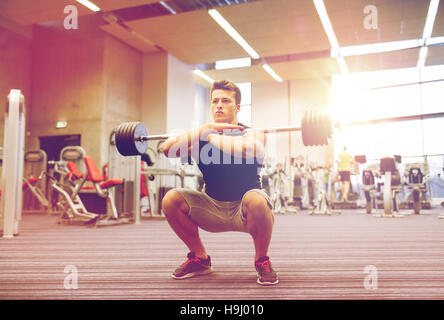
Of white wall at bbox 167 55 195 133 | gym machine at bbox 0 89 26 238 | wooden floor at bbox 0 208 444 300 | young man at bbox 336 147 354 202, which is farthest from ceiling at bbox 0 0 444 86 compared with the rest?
wooden floor at bbox 0 208 444 300

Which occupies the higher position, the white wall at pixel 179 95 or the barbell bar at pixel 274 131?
the white wall at pixel 179 95

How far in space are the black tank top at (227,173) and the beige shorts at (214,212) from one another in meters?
0.04

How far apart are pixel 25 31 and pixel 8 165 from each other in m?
6.38

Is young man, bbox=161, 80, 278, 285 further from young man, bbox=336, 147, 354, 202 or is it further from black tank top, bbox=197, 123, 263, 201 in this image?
young man, bbox=336, 147, 354, 202

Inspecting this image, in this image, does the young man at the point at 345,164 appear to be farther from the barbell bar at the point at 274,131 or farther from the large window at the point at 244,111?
the barbell bar at the point at 274,131

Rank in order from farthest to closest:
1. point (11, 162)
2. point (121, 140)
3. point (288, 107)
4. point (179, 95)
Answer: point (288, 107) < point (179, 95) < point (11, 162) < point (121, 140)

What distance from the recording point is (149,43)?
862 centimetres

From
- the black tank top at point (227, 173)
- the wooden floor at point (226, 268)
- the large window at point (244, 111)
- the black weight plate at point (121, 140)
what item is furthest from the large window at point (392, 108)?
the black weight plate at point (121, 140)

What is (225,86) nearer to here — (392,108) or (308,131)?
(308,131)

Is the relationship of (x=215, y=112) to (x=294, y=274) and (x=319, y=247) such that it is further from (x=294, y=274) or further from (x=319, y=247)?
(x=319, y=247)

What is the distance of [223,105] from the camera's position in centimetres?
166

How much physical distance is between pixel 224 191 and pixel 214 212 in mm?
110

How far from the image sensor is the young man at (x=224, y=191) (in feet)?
5.02

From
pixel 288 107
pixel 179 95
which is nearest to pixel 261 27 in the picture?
pixel 179 95
